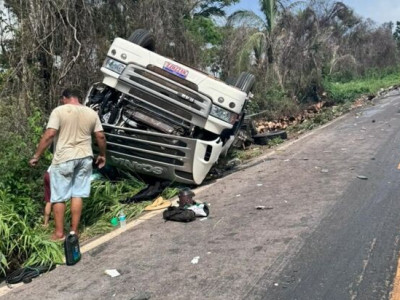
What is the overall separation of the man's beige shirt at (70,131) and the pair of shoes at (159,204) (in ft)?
4.92

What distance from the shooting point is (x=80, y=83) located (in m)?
9.61

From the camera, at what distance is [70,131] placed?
5.39 m

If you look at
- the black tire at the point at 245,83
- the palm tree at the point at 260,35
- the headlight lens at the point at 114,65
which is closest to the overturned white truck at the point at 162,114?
the headlight lens at the point at 114,65

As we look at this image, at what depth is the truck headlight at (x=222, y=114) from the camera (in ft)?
23.7

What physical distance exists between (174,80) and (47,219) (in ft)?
9.20

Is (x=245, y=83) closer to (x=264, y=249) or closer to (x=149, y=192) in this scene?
(x=149, y=192)

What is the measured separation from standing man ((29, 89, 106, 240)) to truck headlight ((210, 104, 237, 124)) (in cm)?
219

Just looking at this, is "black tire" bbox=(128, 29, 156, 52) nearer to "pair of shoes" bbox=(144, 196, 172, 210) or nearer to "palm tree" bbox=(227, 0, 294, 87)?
"pair of shoes" bbox=(144, 196, 172, 210)

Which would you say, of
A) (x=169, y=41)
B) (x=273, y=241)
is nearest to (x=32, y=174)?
(x=273, y=241)

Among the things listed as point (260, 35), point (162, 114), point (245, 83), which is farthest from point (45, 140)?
point (260, 35)

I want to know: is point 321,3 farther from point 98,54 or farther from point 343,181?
point 343,181

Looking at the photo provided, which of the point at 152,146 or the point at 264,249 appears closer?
the point at 264,249

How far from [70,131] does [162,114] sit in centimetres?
209

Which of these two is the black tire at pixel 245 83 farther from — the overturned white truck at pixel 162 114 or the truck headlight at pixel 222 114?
the truck headlight at pixel 222 114
